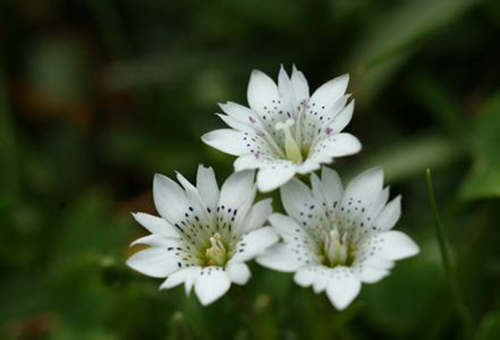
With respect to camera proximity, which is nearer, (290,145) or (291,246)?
(291,246)

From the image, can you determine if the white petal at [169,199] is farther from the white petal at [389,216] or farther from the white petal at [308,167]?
the white petal at [389,216]

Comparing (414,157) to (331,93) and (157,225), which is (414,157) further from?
(157,225)

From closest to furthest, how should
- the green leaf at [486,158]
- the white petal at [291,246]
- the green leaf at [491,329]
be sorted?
the white petal at [291,246], the green leaf at [491,329], the green leaf at [486,158]

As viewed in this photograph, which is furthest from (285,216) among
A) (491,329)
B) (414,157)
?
(414,157)

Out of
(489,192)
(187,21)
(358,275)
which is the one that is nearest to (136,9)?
(187,21)

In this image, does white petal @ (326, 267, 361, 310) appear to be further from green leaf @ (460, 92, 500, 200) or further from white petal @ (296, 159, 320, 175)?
green leaf @ (460, 92, 500, 200)

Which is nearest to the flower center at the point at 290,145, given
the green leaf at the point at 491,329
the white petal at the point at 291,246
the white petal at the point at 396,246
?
the white petal at the point at 291,246
